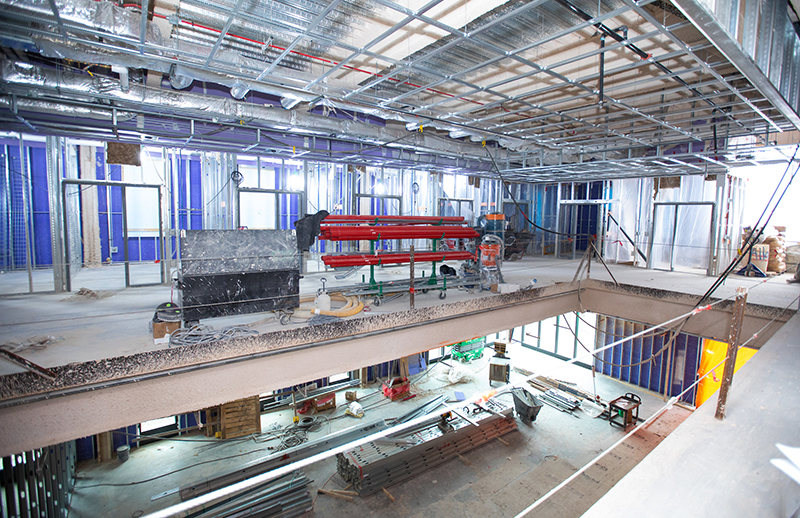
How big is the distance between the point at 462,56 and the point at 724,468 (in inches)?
178

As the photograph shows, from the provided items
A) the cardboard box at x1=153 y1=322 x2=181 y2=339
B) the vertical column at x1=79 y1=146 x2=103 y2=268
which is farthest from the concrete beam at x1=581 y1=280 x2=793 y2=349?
the vertical column at x1=79 y1=146 x2=103 y2=268

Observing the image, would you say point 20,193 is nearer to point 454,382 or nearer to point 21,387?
point 21,387

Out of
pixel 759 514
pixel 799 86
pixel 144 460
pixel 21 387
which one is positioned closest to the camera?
pixel 759 514

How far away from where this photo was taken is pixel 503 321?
6.40m

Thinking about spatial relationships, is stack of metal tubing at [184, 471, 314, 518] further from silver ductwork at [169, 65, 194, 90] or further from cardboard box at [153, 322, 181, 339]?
silver ductwork at [169, 65, 194, 90]

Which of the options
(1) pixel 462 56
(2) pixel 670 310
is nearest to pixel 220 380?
(1) pixel 462 56

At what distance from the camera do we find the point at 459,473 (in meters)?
6.84

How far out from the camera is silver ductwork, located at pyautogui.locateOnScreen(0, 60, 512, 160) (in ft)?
15.1

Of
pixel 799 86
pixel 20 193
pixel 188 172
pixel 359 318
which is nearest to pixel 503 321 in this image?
pixel 359 318

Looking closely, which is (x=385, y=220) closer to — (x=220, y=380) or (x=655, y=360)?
(x=220, y=380)

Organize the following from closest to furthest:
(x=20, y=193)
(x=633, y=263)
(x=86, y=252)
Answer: (x=20, y=193) → (x=86, y=252) → (x=633, y=263)

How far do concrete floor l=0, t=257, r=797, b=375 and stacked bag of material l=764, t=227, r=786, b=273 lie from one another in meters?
0.62

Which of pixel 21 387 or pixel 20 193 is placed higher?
pixel 20 193

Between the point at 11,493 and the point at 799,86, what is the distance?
10.7 metres
